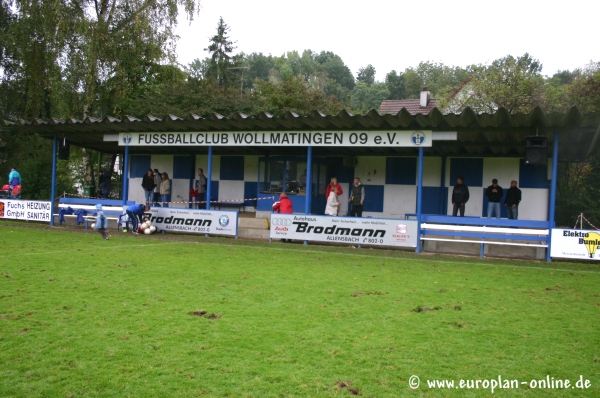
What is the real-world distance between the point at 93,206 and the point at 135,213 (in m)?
2.78

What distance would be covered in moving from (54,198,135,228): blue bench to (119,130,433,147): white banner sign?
2130 millimetres

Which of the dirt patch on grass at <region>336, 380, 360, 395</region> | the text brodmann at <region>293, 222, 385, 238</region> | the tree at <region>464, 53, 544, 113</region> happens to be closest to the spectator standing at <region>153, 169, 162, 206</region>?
the text brodmann at <region>293, 222, 385, 238</region>

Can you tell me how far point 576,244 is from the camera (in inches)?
529

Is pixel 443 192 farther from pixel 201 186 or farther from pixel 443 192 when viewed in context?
pixel 201 186

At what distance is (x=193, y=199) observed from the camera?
21281mm

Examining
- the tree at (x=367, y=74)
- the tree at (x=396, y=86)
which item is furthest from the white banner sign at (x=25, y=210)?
the tree at (x=367, y=74)

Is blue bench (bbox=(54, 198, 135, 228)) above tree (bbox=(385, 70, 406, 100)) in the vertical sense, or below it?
below

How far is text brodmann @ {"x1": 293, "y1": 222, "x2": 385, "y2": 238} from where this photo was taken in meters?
15.1

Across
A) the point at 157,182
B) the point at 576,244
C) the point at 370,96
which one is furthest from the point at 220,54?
the point at 576,244

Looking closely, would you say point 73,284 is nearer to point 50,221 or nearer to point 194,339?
point 194,339

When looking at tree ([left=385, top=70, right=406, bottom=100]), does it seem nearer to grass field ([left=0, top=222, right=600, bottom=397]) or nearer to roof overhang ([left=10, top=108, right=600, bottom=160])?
roof overhang ([left=10, top=108, right=600, bottom=160])

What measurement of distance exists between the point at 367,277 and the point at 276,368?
17.7 ft

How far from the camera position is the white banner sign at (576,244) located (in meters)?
13.2

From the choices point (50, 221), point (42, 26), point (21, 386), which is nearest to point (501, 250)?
point (21, 386)
